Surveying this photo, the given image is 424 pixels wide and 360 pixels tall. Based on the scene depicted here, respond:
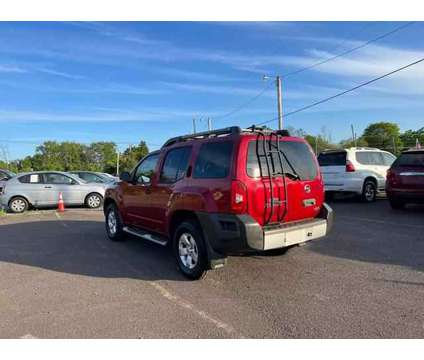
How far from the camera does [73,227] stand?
9.46 m

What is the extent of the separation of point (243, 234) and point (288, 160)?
139cm

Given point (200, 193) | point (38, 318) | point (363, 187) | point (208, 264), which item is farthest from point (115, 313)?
point (363, 187)

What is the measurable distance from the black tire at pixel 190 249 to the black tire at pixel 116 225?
241 centimetres

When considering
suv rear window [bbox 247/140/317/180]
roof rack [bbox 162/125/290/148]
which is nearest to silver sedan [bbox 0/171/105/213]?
roof rack [bbox 162/125/290/148]

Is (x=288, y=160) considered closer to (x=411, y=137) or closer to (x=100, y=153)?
(x=411, y=137)

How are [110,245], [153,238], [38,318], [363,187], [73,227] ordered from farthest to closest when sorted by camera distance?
[363,187] → [73,227] → [110,245] → [153,238] → [38,318]

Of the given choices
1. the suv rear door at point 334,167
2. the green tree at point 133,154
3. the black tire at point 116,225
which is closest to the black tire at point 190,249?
the black tire at point 116,225

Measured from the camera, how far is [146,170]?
6.55m

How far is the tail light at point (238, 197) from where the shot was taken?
438 cm

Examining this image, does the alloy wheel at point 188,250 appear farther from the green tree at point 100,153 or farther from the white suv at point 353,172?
the green tree at point 100,153

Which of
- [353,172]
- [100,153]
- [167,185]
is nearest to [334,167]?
[353,172]

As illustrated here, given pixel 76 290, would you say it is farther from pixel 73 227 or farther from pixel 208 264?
pixel 73 227

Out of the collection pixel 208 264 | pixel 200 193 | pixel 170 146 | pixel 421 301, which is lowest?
pixel 421 301

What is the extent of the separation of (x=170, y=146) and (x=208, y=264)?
2182 mm
